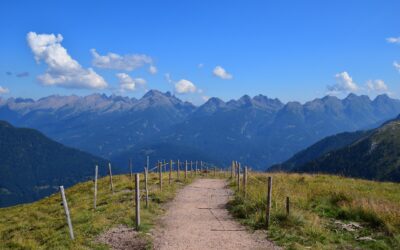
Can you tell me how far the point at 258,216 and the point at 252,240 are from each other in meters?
3.56

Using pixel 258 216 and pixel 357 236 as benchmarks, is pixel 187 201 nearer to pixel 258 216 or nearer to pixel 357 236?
pixel 258 216

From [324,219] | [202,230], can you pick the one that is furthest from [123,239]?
[324,219]

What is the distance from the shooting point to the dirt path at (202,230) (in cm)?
1708

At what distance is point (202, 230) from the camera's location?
1980cm

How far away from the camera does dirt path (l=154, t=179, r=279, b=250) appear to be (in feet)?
56.0

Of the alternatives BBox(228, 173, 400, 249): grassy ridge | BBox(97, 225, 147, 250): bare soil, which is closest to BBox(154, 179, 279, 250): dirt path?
BBox(97, 225, 147, 250): bare soil

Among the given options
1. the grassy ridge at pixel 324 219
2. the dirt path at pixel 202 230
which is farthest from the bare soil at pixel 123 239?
the grassy ridge at pixel 324 219

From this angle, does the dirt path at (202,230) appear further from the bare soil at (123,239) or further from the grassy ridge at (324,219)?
the grassy ridge at (324,219)

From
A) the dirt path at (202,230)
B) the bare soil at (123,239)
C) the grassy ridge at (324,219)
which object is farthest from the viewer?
the bare soil at (123,239)

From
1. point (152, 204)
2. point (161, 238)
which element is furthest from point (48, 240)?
point (152, 204)

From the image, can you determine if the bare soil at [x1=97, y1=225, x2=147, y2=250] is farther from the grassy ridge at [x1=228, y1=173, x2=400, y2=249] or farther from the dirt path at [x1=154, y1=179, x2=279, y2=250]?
the grassy ridge at [x1=228, y1=173, x2=400, y2=249]

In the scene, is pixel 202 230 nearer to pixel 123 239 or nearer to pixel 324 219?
pixel 123 239

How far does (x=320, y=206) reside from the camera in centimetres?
2398

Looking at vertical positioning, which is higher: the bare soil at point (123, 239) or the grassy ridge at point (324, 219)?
the grassy ridge at point (324, 219)
